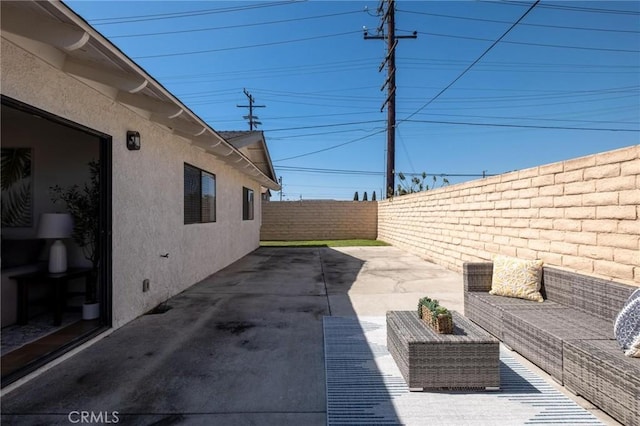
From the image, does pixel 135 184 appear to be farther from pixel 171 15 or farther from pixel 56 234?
pixel 171 15

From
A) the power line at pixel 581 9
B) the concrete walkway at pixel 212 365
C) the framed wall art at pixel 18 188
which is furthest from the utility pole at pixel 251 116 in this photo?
the framed wall art at pixel 18 188

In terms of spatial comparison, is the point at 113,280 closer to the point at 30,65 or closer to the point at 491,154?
the point at 30,65

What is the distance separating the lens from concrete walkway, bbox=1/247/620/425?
246 cm

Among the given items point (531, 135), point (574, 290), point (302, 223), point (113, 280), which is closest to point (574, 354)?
point (574, 290)

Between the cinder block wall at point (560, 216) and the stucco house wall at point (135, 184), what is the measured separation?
17.9 feet

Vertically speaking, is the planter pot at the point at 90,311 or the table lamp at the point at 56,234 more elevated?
the table lamp at the point at 56,234

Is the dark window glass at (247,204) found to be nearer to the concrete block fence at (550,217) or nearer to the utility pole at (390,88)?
the concrete block fence at (550,217)

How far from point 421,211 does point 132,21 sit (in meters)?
13.1

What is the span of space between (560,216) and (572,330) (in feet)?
6.89

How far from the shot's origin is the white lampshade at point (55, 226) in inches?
182

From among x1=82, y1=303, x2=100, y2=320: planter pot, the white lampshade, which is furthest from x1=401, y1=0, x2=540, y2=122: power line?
x1=82, y1=303, x2=100, y2=320: planter pot

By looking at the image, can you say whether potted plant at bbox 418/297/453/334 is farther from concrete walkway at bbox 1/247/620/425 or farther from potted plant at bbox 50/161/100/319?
potted plant at bbox 50/161/100/319

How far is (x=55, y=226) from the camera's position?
4691 mm

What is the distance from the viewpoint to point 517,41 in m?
11.3
